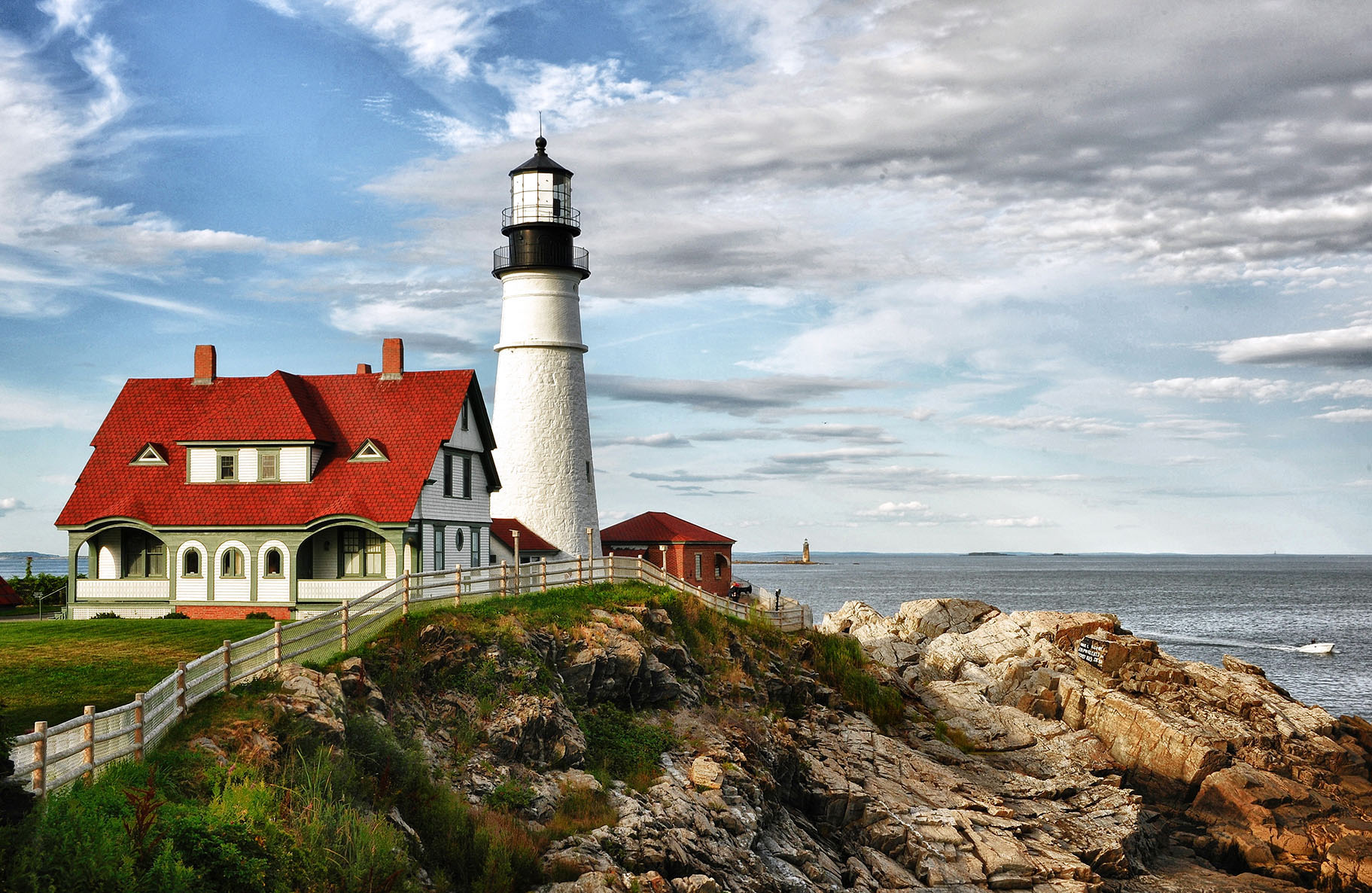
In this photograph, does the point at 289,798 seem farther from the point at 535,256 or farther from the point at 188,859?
the point at 535,256

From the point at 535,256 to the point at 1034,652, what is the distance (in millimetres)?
21583

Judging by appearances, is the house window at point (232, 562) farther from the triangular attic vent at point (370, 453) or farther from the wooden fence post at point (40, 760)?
the wooden fence post at point (40, 760)

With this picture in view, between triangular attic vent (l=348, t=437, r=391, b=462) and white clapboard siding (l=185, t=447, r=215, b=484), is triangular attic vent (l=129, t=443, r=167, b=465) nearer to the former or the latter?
white clapboard siding (l=185, t=447, r=215, b=484)

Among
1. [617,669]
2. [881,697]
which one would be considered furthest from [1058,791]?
[617,669]

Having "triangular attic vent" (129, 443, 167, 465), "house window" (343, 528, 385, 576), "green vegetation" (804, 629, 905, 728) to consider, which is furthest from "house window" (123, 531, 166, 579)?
"green vegetation" (804, 629, 905, 728)

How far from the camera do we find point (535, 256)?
3509 cm

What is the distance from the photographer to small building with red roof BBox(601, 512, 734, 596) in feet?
149

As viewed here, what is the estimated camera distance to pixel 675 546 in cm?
4553

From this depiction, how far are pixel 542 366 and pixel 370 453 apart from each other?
659 centimetres

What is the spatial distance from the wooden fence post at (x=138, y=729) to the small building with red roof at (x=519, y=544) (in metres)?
22.9

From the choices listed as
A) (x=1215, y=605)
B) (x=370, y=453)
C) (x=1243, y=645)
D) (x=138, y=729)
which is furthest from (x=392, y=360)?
(x=1215, y=605)

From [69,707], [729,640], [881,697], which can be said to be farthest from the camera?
[881,697]

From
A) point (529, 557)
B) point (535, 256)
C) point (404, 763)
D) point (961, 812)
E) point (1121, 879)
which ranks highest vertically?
point (535, 256)

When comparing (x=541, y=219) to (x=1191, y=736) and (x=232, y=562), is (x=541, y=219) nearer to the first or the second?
(x=232, y=562)
